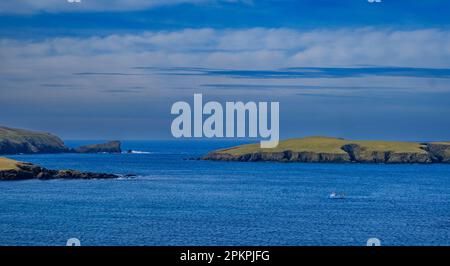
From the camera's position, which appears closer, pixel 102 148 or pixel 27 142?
Answer: pixel 27 142

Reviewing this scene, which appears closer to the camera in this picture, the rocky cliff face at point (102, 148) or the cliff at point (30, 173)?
the cliff at point (30, 173)

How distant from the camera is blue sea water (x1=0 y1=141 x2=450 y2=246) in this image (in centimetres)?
3206

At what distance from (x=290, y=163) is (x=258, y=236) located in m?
89.7

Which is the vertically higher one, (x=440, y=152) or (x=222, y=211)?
(x=440, y=152)

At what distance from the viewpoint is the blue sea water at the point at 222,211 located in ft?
105

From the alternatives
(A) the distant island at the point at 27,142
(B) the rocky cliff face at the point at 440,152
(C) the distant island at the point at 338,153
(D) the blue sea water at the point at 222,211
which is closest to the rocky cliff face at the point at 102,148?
(A) the distant island at the point at 27,142

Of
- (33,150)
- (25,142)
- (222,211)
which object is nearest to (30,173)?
(222,211)

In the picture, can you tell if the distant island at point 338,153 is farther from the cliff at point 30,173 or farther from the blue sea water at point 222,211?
the cliff at point 30,173

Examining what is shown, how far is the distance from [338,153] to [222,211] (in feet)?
Answer: 271

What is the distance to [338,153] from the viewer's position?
406ft

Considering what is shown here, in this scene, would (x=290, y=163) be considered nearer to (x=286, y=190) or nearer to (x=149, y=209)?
(x=286, y=190)

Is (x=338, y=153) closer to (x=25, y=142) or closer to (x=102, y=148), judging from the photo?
(x=25, y=142)

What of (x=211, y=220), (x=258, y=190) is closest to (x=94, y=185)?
(x=258, y=190)

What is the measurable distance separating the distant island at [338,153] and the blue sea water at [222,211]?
39358 millimetres
